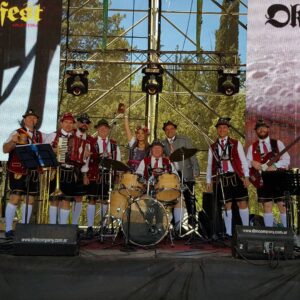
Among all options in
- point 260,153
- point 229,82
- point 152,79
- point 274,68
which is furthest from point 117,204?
point 229,82

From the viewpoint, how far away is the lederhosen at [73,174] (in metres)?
6.76

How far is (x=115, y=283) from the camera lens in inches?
189

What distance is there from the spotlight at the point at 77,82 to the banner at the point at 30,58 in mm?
1621

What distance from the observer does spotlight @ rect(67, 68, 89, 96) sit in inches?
400

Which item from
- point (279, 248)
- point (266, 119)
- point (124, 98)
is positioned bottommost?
point (279, 248)

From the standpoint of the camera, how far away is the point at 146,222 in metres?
6.11

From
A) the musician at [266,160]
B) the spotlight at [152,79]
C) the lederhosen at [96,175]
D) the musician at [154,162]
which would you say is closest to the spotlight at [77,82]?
the spotlight at [152,79]

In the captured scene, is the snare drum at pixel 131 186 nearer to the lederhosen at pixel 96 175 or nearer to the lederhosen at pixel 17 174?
the lederhosen at pixel 96 175

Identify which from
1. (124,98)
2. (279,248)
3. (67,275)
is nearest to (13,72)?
(67,275)

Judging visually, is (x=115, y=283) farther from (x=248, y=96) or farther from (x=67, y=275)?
(x=248, y=96)

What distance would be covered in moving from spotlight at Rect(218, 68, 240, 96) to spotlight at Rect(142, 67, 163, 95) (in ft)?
4.05

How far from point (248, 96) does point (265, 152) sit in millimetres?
1351

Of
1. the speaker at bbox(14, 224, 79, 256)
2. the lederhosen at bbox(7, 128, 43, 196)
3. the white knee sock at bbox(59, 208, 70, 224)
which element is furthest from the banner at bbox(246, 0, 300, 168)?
the speaker at bbox(14, 224, 79, 256)

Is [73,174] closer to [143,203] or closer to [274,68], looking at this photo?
[143,203]
